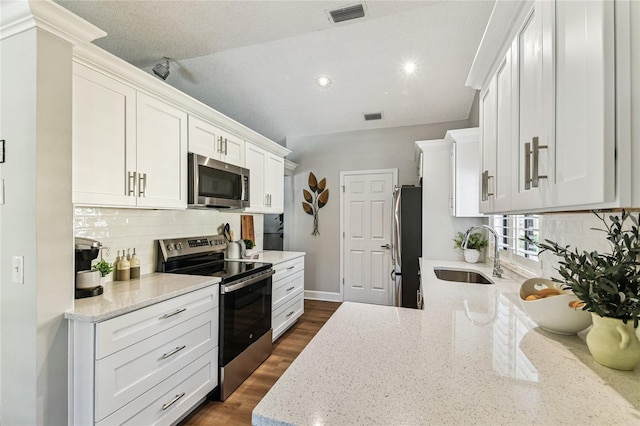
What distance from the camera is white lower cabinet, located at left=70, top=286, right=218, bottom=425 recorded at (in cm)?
141

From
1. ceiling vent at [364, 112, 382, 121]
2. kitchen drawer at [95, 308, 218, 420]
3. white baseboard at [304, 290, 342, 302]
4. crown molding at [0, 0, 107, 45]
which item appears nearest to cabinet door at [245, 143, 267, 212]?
kitchen drawer at [95, 308, 218, 420]

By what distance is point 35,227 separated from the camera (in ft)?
4.47

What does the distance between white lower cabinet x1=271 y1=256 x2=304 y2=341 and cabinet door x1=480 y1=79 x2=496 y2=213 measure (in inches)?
81.5

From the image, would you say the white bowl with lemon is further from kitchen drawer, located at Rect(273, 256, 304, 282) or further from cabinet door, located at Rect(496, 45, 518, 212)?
kitchen drawer, located at Rect(273, 256, 304, 282)

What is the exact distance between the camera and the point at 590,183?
2.08ft

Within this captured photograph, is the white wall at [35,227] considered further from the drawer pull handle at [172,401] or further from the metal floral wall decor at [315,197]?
the metal floral wall decor at [315,197]

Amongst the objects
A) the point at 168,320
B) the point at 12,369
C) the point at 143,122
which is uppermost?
the point at 143,122

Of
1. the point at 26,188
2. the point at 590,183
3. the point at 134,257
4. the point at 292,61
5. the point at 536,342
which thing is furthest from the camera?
the point at 292,61

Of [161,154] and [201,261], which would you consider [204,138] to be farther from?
[201,261]

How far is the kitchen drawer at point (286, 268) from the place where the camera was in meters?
3.09

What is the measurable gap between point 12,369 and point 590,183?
2.38m

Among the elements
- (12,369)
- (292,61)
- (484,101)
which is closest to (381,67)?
(292,61)

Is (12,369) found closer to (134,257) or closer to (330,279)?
(134,257)

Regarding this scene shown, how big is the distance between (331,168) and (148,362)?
3694mm
